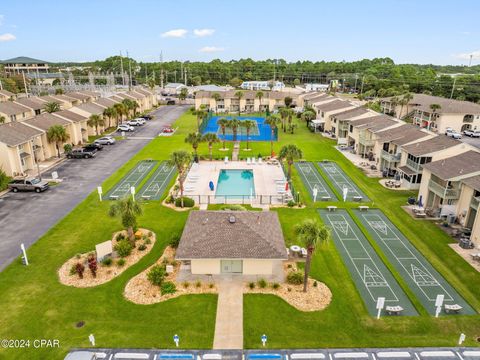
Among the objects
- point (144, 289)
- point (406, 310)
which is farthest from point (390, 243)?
point (144, 289)

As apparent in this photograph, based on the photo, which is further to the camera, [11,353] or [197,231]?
[197,231]

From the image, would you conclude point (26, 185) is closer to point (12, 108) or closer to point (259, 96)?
point (12, 108)

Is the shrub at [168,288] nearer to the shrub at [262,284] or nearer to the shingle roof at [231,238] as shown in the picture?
the shingle roof at [231,238]

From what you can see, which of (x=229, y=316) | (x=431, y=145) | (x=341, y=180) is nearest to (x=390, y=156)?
(x=431, y=145)

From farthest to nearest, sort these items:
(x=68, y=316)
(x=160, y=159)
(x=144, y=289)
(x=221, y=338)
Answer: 1. (x=160, y=159)
2. (x=144, y=289)
3. (x=68, y=316)
4. (x=221, y=338)

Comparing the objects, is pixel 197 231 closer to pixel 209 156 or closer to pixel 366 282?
pixel 366 282

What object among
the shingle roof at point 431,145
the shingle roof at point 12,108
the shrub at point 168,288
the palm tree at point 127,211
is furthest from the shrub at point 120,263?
the shingle roof at point 12,108
